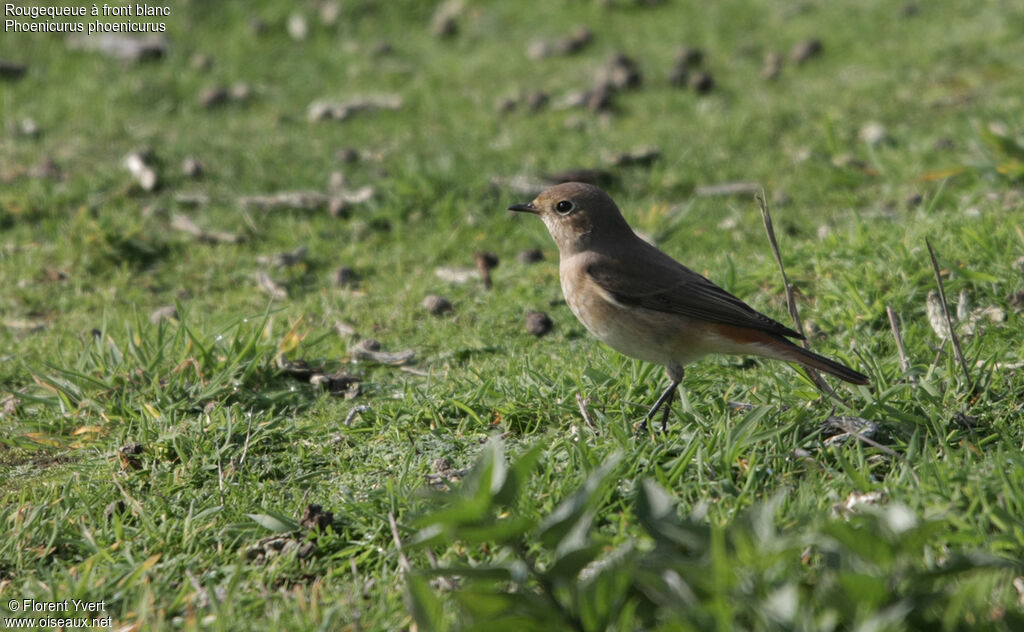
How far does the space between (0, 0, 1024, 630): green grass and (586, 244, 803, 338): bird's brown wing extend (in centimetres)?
38

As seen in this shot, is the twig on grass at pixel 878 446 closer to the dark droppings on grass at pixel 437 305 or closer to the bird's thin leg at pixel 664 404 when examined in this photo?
the bird's thin leg at pixel 664 404

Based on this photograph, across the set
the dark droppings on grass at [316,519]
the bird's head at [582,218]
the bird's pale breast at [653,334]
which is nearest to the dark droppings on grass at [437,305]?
the bird's head at [582,218]

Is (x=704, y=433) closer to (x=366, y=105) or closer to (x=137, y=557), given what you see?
(x=137, y=557)

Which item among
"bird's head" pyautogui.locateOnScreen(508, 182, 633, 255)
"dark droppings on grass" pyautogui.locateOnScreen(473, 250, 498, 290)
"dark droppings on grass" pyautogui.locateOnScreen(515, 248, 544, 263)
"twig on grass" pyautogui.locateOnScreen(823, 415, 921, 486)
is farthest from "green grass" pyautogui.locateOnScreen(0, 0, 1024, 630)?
"bird's head" pyautogui.locateOnScreen(508, 182, 633, 255)

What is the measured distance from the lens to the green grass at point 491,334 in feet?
11.1

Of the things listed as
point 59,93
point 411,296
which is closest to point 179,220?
point 411,296

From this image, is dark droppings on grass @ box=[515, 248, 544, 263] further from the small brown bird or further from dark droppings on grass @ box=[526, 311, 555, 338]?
the small brown bird

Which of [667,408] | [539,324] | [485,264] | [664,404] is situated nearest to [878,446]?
[667,408]

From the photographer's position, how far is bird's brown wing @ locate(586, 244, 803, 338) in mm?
5109

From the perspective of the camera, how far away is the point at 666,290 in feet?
17.5

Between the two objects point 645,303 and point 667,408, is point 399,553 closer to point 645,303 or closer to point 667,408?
point 667,408

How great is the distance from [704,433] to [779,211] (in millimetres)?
3795

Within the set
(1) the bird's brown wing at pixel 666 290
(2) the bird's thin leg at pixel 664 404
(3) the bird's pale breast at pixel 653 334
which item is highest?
(1) the bird's brown wing at pixel 666 290

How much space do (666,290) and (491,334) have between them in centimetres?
135
